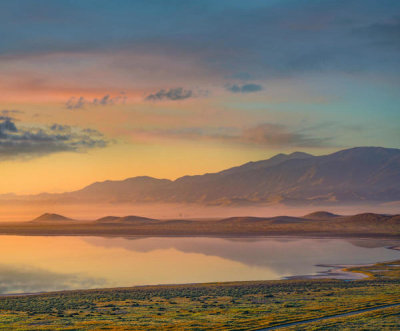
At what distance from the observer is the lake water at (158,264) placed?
229 feet

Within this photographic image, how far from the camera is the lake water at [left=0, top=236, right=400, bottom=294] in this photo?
69.8 m

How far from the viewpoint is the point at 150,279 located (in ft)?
231

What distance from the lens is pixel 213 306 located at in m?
47.8

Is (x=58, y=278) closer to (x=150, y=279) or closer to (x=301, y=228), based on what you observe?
(x=150, y=279)

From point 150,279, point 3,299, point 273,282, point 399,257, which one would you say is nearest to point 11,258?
point 150,279

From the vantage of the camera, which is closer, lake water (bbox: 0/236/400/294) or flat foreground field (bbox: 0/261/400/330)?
flat foreground field (bbox: 0/261/400/330)

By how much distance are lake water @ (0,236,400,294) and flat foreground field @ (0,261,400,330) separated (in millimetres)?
10155

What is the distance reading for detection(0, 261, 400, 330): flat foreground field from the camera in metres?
38.8

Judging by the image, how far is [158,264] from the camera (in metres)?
87.0

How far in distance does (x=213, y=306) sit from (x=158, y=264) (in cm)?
4017

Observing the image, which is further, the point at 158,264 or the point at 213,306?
the point at 158,264

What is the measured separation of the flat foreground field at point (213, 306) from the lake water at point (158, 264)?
1015 centimetres

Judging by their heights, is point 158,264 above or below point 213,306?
above

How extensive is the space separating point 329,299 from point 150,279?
28.2 m
